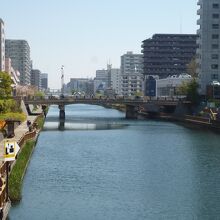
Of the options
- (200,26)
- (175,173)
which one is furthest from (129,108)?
(175,173)

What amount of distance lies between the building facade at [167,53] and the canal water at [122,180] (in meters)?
128

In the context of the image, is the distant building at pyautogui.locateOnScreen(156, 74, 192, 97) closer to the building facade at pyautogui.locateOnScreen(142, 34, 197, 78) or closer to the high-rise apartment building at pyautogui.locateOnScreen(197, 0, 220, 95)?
the building facade at pyautogui.locateOnScreen(142, 34, 197, 78)

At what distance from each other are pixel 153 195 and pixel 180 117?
69.7 metres

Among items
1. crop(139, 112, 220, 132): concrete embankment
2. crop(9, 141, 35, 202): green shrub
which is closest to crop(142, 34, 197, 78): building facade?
crop(139, 112, 220, 132): concrete embankment

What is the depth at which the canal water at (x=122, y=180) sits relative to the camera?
1145 inches

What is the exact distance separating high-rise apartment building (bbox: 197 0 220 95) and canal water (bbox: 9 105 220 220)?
129 feet

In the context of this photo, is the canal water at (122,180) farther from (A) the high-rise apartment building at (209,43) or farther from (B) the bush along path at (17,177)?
(A) the high-rise apartment building at (209,43)

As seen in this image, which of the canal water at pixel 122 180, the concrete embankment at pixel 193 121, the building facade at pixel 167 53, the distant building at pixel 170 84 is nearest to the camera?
the canal water at pixel 122 180

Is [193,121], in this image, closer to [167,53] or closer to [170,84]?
[170,84]

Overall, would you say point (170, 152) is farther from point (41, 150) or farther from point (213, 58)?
point (213, 58)

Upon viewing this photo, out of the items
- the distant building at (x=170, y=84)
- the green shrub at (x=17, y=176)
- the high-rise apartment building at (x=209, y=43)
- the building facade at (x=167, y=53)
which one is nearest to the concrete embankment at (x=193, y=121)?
the high-rise apartment building at (x=209, y=43)

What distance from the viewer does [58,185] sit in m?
35.4

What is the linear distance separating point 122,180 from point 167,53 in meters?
156

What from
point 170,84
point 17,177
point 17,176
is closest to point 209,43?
point 170,84
